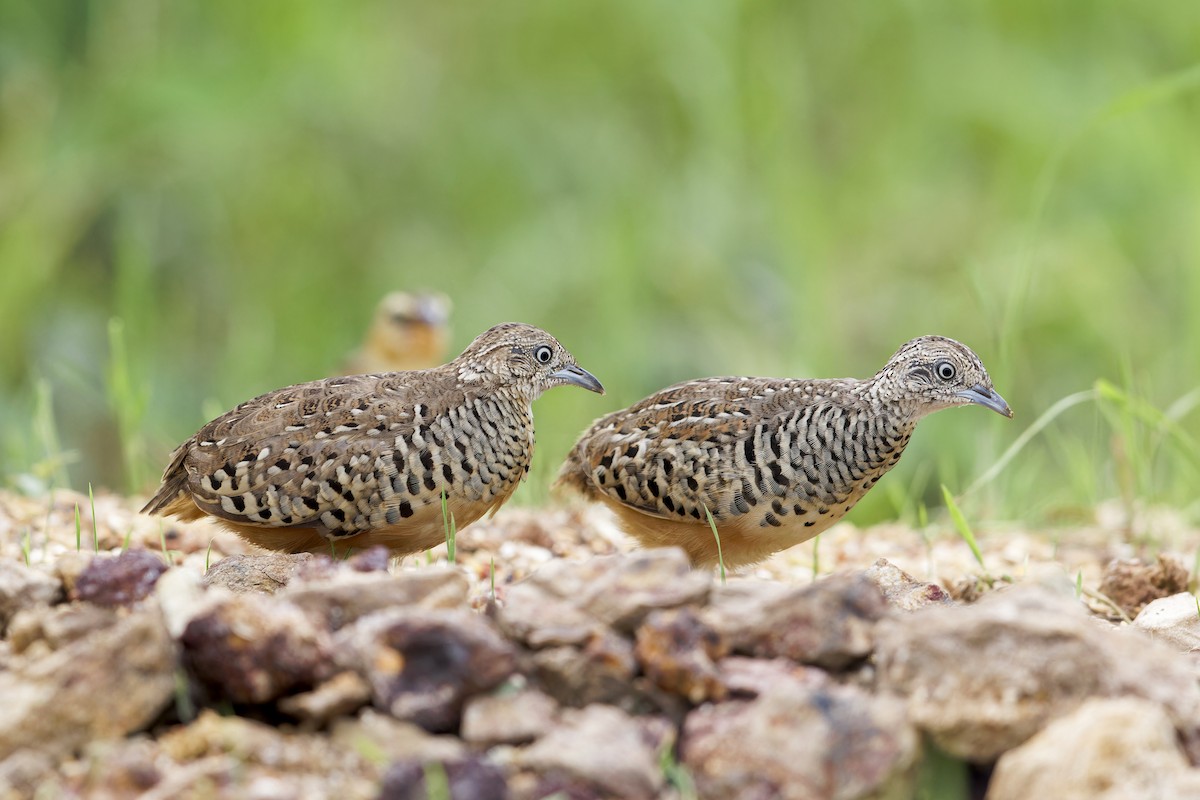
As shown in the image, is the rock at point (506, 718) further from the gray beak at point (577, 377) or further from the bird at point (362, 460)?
the gray beak at point (577, 377)

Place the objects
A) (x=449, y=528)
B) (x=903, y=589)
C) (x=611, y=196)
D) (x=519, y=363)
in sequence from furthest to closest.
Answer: (x=611, y=196)
(x=519, y=363)
(x=449, y=528)
(x=903, y=589)

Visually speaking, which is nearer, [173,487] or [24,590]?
[24,590]

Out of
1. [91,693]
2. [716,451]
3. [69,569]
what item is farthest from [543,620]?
[716,451]

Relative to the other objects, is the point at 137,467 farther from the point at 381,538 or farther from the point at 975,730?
the point at 975,730

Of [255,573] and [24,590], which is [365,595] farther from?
[255,573]

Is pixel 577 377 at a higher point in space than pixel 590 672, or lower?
higher

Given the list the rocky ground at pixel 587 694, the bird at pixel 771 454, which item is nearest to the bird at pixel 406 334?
the bird at pixel 771 454

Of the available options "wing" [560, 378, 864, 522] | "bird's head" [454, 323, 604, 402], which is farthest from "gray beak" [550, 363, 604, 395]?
"wing" [560, 378, 864, 522]

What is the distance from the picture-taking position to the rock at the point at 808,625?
135 inches

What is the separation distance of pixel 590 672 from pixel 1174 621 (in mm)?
1900

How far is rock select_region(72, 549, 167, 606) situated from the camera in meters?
3.72

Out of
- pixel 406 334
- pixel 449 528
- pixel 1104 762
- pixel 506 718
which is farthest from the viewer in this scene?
pixel 406 334

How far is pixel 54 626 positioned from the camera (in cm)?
341

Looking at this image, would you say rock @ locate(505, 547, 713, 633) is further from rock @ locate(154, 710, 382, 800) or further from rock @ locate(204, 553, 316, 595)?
rock @ locate(204, 553, 316, 595)
